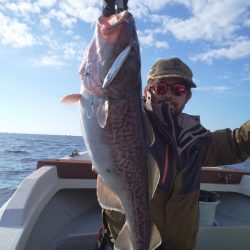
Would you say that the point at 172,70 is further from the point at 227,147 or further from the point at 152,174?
the point at 152,174

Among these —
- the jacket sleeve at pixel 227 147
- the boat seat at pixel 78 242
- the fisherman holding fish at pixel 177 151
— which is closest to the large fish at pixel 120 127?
the fisherman holding fish at pixel 177 151

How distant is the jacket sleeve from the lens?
10.4 ft

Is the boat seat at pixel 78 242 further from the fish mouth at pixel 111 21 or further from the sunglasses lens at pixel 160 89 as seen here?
the fish mouth at pixel 111 21

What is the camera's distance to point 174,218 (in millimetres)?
2842

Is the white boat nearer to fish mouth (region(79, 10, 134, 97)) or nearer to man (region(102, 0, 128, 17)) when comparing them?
fish mouth (region(79, 10, 134, 97))

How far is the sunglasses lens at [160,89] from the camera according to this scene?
3.06 m

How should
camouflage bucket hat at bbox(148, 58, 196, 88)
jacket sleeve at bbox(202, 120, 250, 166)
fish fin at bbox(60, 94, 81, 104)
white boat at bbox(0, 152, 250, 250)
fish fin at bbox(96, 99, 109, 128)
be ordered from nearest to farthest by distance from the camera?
fish fin at bbox(96, 99, 109, 128)
fish fin at bbox(60, 94, 81, 104)
camouflage bucket hat at bbox(148, 58, 196, 88)
jacket sleeve at bbox(202, 120, 250, 166)
white boat at bbox(0, 152, 250, 250)

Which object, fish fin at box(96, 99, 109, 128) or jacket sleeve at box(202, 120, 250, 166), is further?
jacket sleeve at box(202, 120, 250, 166)

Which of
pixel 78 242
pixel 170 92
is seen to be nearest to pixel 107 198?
pixel 170 92

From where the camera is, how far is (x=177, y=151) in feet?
9.67

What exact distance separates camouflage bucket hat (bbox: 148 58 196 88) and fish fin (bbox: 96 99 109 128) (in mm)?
787

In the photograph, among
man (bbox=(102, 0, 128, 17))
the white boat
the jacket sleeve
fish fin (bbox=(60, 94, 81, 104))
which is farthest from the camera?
the white boat

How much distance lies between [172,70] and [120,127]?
2.85 ft

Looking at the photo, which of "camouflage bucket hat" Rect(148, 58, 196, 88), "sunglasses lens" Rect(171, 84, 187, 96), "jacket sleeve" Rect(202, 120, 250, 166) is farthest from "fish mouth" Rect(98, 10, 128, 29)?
"jacket sleeve" Rect(202, 120, 250, 166)
